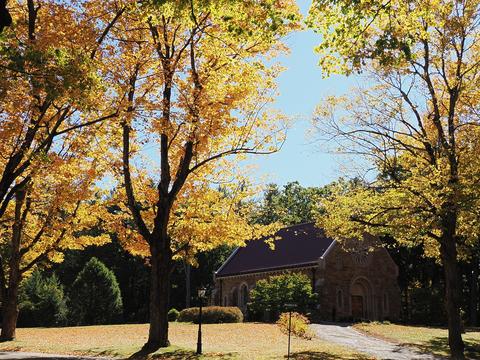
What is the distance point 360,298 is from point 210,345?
2030 cm

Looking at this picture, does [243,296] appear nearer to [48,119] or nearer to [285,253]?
[285,253]

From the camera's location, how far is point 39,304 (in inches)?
1687

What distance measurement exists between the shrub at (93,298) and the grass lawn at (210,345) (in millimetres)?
18233

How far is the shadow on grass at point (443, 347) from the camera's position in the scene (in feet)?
59.4

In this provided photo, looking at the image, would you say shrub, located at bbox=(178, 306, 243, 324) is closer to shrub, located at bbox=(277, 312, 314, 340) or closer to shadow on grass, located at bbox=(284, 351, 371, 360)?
shrub, located at bbox=(277, 312, 314, 340)

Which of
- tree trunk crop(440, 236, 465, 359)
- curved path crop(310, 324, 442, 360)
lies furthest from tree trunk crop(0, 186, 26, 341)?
tree trunk crop(440, 236, 465, 359)

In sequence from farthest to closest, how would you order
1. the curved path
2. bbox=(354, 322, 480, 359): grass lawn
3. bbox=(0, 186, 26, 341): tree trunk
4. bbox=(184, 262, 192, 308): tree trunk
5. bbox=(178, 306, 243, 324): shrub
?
bbox=(184, 262, 192, 308): tree trunk < bbox=(178, 306, 243, 324): shrub < bbox=(0, 186, 26, 341): tree trunk < bbox=(354, 322, 480, 359): grass lawn < the curved path

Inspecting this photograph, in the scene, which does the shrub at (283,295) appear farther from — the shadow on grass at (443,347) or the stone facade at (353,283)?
the shadow on grass at (443,347)

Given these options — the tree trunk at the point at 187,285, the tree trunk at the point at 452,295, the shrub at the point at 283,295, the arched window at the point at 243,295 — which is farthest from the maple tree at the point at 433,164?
the tree trunk at the point at 187,285

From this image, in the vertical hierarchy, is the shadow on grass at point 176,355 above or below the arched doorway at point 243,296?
below

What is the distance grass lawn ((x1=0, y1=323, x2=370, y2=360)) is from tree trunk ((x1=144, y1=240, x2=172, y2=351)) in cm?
54

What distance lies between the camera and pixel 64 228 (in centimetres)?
2272

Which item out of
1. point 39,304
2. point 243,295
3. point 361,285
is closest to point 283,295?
point 361,285

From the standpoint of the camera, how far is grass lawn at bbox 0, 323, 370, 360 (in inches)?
620
